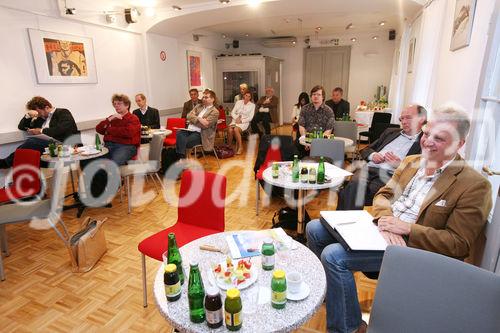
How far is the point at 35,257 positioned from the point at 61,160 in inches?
39.5

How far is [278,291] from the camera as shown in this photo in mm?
1066

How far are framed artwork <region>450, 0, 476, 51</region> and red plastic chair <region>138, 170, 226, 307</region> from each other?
229 centimetres

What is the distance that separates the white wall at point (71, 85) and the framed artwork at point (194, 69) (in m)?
1.71

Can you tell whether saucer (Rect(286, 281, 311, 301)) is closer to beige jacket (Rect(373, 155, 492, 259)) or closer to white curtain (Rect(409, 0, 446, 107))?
beige jacket (Rect(373, 155, 492, 259))

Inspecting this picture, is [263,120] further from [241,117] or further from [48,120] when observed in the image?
[48,120]

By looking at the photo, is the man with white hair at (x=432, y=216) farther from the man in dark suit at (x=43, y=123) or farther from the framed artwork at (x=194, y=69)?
the framed artwork at (x=194, y=69)

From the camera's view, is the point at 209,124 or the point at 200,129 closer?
the point at 209,124

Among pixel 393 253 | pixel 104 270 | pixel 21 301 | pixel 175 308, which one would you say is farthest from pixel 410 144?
pixel 21 301

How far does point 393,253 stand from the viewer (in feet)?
3.58

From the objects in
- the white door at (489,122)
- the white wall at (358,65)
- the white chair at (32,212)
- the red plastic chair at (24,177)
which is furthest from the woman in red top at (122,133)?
the white wall at (358,65)

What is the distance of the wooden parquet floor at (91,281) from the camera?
195 centimetres

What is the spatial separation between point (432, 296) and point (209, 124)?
14.9ft

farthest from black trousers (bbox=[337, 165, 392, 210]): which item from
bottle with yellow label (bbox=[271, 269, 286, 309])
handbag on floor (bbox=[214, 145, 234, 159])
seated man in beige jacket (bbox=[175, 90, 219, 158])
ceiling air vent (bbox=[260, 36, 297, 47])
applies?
ceiling air vent (bbox=[260, 36, 297, 47])

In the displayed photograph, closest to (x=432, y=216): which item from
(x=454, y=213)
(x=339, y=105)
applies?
(x=454, y=213)
